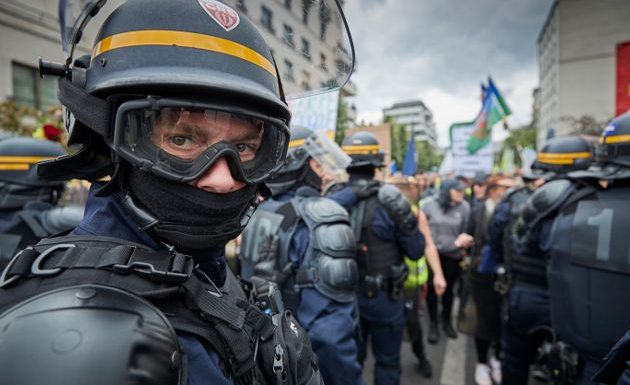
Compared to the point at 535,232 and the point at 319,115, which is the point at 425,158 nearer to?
the point at 319,115

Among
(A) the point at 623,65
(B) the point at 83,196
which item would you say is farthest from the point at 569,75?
(B) the point at 83,196

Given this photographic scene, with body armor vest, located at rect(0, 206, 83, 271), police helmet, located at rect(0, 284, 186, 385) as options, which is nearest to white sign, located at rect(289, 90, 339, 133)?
body armor vest, located at rect(0, 206, 83, 271)

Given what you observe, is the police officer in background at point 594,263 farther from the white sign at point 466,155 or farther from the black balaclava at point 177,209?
the white sign at point 466,155

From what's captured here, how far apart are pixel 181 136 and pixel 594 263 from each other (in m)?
2.46

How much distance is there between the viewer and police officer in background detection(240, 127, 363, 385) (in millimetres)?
2096

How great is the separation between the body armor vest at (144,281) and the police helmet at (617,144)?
8.41ft

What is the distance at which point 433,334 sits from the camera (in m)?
5.39

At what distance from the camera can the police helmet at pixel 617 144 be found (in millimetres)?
2213

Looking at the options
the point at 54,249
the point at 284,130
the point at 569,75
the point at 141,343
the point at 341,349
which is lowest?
the point at 341,349

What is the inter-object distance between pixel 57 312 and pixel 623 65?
5.63m

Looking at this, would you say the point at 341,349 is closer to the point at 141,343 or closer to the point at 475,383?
the point at 141,343

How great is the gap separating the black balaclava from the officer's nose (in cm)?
2

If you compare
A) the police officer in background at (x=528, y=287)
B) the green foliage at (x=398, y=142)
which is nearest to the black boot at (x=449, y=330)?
the police officer in background at (x=528, y=287)

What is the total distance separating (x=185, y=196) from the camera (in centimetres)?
99
